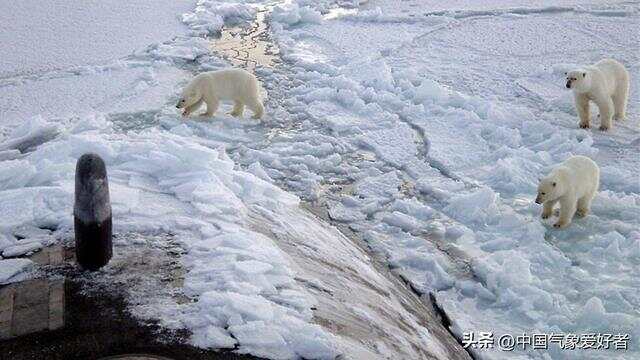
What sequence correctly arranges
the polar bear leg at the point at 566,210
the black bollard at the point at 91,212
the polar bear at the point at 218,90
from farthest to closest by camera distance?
1. the polar bear at the point at 218,90
2. the polar bear leg at the point at 566,210
3. the black bollard at the point at 91,212

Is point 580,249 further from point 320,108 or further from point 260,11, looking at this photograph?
point 260,11

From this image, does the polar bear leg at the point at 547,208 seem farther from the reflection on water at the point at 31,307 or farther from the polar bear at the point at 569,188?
the reflection on water at the point at 31,307

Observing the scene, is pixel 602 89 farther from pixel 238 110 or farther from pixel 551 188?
pixel 238 110

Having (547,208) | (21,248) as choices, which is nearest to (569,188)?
(547,208)

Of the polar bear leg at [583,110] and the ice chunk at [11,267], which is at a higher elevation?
the ice chunk at [11,267]

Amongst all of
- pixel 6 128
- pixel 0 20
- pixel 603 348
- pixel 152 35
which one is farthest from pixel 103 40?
pixel 603 348

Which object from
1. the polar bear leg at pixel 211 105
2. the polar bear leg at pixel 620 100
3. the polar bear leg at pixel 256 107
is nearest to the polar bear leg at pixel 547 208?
the polar bear leg at pixel 620 100
